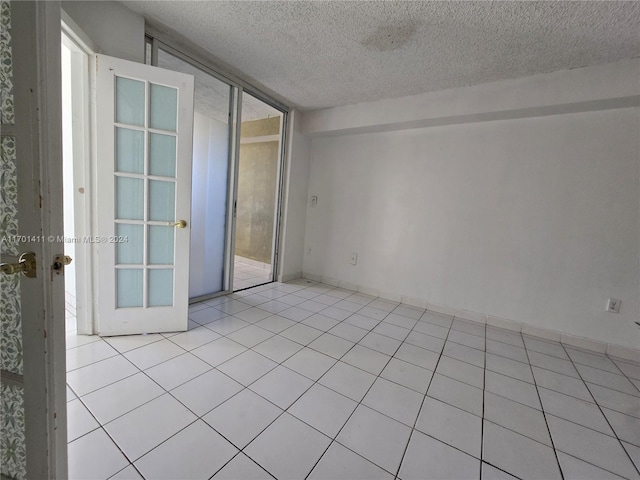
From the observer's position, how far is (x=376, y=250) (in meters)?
3.89

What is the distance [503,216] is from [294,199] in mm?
2776

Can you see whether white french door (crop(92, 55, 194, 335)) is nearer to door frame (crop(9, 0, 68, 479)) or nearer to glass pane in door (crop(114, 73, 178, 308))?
glass pane in door (crop(114, 73, 178, 308))

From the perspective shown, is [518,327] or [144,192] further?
[518,327]

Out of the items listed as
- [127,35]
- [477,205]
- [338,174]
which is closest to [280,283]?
[338,174]

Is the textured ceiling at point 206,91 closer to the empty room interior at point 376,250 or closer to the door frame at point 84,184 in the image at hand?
the empty room interior at point 376,250

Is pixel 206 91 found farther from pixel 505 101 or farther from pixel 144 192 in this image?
pixel 505 101

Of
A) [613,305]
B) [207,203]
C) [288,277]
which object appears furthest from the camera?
[288,277]

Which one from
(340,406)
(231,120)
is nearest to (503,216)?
(340,406)

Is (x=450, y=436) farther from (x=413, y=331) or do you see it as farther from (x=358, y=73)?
(x=358, y=73)

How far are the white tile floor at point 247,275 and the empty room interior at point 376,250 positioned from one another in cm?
13

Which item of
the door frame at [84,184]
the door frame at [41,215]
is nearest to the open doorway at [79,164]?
the door frame at [84,184]

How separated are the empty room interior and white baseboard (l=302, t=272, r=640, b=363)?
2 centimetres

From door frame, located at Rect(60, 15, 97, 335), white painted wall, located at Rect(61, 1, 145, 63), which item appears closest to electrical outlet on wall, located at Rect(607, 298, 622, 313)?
Result: door frame, located at Rect(60, 15, 97, 335)

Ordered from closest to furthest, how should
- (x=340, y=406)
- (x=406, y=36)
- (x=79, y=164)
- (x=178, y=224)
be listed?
(x=340, y=406) < (x=79, y=164) < (x=406, y=36) < (x=178, y=224)
